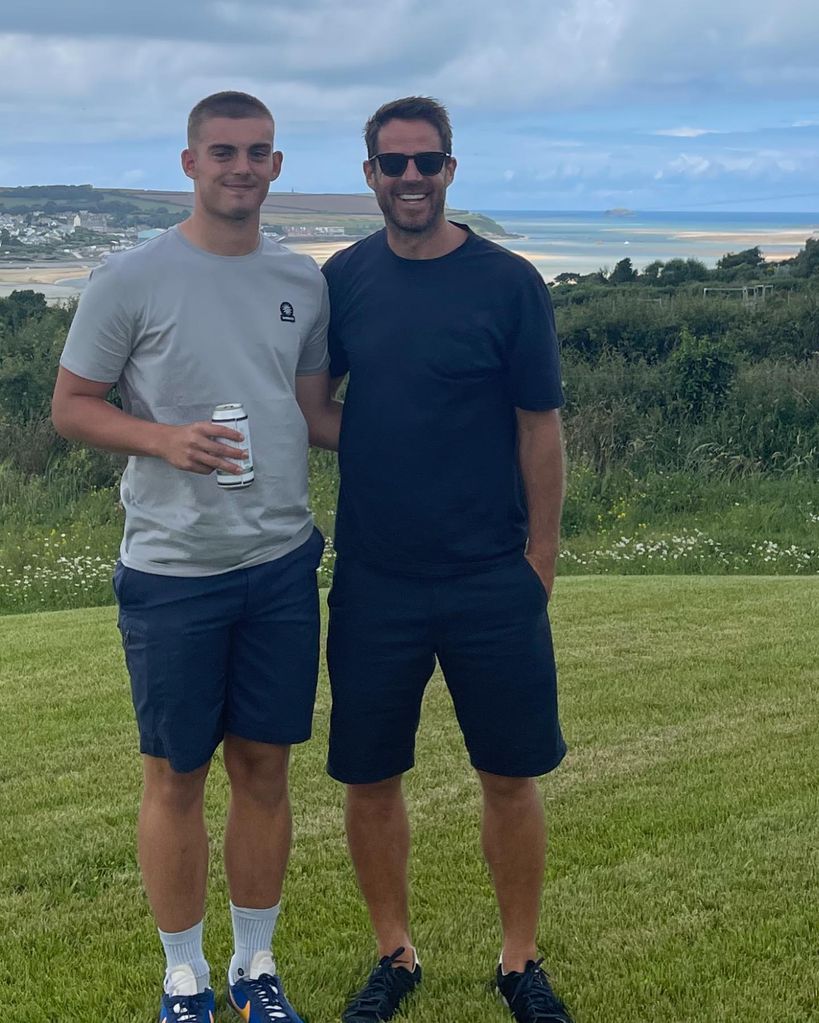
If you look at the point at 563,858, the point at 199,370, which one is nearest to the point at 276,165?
the point at 199,370

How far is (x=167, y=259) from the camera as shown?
2.69 metres

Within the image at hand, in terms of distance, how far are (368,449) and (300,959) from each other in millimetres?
1420

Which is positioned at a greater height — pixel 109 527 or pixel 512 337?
pixel 512 337

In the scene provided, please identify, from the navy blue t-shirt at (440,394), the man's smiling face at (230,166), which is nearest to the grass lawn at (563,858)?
the navy blue t-shirt at (440,394)

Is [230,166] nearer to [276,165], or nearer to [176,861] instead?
[276,165]

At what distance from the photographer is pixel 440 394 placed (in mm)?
2809

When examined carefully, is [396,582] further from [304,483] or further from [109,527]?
[109,527]

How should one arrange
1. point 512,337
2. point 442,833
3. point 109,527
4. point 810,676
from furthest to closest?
point 109,527 → point 810,676 → point 442,833 → point 512,337

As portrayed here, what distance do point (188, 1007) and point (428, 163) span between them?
2.07m

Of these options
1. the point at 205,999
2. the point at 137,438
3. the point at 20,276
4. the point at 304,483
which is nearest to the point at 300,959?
the point at 205,999

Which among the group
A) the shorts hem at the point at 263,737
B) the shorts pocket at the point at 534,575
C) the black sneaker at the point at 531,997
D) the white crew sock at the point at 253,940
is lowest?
the black sneaker at the point at 531,997

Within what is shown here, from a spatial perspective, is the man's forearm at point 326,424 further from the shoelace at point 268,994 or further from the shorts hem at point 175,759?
the shoelace at point 268,994

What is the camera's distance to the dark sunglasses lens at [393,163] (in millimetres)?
2826

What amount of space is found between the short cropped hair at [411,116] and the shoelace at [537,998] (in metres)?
2.04
